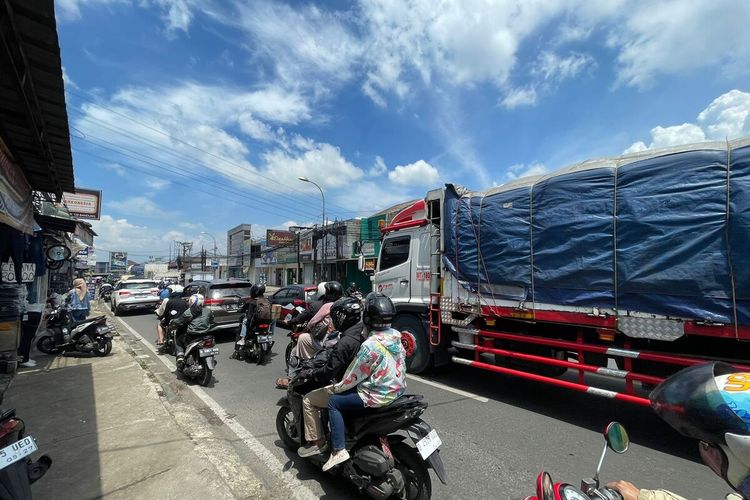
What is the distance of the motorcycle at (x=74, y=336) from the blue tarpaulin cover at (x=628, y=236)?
7.88 metres

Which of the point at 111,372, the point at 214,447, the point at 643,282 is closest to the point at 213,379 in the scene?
the point at 111,372

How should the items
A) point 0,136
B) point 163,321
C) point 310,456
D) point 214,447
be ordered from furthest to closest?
point 163,321, point 0,136, point 214,447, point 310,456

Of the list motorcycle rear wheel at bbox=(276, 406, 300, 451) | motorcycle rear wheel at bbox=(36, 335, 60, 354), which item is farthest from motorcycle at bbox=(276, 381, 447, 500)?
motorcycle rear wheel at bbox=(36, 335, 60, 354)

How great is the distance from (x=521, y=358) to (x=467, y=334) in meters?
0.90

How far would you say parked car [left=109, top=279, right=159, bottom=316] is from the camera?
17.1 metres

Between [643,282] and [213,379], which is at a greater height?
[643,282]

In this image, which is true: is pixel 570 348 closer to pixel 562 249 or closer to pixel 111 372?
pixel 562 249

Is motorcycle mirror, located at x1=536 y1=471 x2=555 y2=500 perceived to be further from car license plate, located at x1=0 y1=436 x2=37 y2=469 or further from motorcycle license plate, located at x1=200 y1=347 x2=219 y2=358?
motorcycle license plate, located at x1=200 y1=347 x2=219 y2=358

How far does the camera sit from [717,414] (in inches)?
43.8

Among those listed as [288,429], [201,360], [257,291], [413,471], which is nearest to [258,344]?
[257,291]

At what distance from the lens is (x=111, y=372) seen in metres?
6.95

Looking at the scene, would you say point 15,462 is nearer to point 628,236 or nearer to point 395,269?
point 628,236

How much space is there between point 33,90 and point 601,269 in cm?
646

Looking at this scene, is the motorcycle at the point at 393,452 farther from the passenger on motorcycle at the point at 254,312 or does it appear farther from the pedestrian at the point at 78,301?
the pedestrian at the point at 78,301
